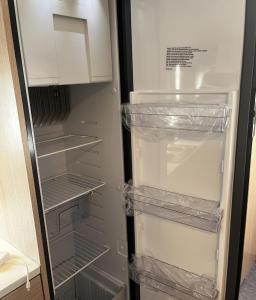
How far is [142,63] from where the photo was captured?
133 centimetres

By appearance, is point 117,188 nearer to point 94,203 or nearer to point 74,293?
point 94,203

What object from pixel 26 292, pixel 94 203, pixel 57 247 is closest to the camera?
pixel 26 292

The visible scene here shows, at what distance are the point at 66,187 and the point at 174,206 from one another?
27.7 inches

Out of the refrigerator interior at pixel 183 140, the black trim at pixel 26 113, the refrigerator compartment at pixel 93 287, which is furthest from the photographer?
the refrigerator compartment at pixel 93 287

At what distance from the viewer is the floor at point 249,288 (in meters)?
2.24

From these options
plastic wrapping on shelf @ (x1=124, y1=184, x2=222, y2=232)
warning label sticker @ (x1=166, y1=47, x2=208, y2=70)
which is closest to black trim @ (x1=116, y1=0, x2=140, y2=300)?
plastic wrapping on shelf @ (x1=124, y1=184, x2=222, y2=232)

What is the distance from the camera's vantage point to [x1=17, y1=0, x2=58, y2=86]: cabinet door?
1.03 m

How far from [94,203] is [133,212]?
342mm

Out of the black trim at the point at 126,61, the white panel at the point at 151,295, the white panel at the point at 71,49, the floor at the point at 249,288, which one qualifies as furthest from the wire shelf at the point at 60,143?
the floor at the point at 249,288

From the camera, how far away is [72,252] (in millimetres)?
1997

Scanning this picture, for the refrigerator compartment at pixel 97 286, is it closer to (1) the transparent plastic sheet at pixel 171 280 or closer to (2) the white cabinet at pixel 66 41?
(1) the transparent plastic sheet at pixel 171 280

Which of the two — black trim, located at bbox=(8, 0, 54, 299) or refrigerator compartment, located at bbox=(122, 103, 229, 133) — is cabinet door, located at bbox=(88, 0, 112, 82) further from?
black trim, located at bbox=(8, 0, 54, 299)

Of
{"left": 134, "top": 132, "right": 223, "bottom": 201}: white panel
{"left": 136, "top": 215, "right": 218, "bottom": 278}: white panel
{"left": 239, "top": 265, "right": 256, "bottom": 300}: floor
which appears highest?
{"left": 134, "top": 132, "right": 223, "bottom": 201}: white panel

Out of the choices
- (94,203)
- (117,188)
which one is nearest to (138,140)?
(117,188)
